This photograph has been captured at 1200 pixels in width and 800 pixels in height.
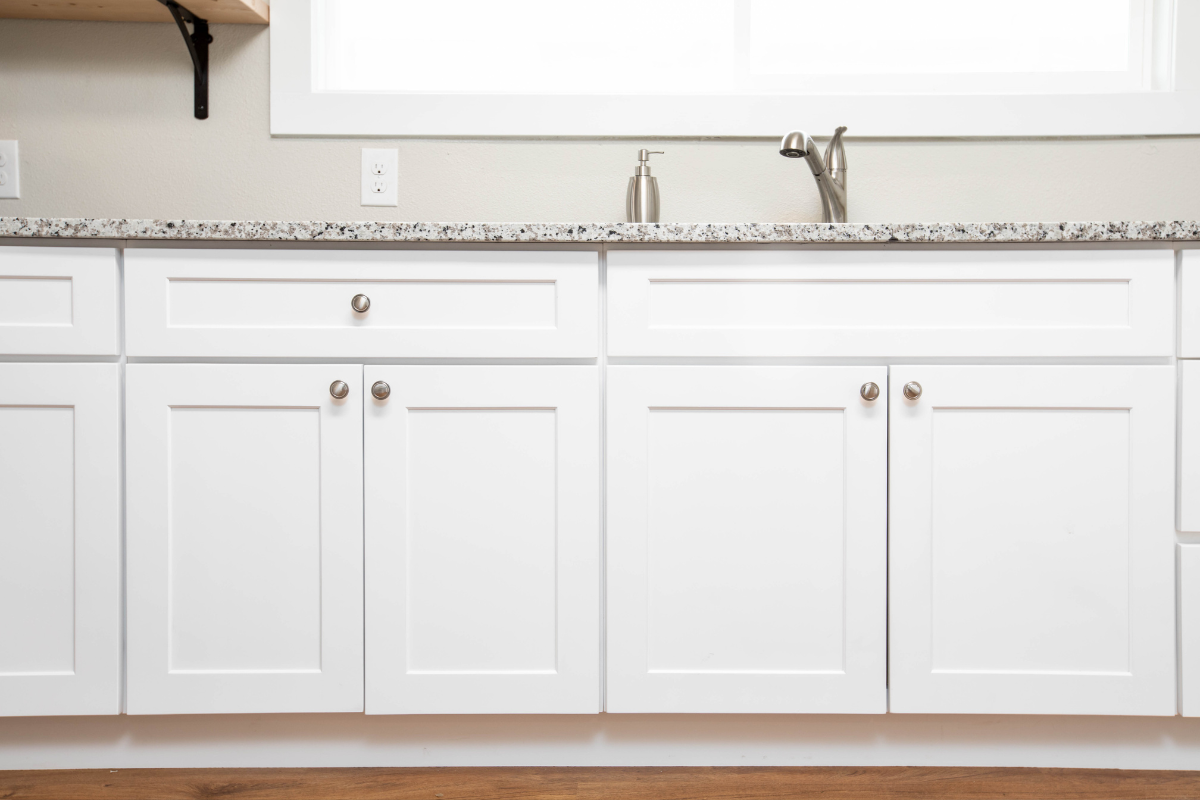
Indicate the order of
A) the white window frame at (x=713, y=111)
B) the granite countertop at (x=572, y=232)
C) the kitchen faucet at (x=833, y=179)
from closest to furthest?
1. the granite countertop at (x=572, y=232)
2. the kitchen faucet at (x=833, y=179)
3. the white window frame at (x=713, y=111)

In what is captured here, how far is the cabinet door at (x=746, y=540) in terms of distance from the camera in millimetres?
992

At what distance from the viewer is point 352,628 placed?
1000 millimetres

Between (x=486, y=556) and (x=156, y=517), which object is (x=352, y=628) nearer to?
(x=486, y=556)

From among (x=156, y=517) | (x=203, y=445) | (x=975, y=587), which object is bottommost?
(x=975, y=587)

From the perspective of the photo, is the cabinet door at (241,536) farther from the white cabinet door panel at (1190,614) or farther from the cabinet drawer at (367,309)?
the white cabinet door panel at (1190,614)

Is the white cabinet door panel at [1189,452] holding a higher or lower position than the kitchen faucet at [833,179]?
lower

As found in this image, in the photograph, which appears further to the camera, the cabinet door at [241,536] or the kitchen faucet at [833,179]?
the kitchen faucet at [833,179]

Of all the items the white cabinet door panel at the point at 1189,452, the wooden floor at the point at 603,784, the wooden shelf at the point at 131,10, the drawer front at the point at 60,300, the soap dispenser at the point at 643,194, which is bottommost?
the wooden floor at the point at 603,784

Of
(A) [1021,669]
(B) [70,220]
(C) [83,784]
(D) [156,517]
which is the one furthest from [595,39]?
(C) [83,784]

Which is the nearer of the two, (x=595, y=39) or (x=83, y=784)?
(x=83, y=784)

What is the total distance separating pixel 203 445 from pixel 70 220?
0.37 meters

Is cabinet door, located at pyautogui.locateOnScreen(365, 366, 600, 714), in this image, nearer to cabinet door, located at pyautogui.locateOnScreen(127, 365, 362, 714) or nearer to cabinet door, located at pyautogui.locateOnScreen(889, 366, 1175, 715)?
cabinet door, located at pyautogui.locateOnScreen(127, 365, 362, 714)

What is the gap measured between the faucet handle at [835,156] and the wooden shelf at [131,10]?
1.16 metres

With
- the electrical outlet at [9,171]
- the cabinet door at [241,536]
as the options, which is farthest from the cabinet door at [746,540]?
the electrical outlet at [9,171]
